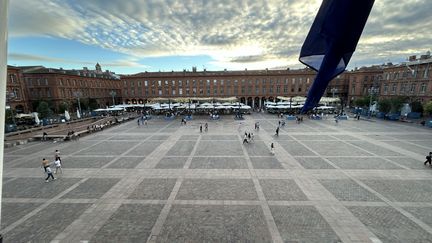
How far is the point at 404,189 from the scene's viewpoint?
10.4 metres

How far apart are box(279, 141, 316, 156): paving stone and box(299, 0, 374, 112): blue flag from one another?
13.8m

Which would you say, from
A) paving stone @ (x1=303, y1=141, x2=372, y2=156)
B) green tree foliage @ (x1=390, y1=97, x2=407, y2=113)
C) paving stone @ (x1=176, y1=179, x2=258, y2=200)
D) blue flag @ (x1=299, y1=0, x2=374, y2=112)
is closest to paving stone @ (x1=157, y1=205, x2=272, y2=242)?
Answer: paving stone @ (x1=176, y1=179, x2=258, y2=200)

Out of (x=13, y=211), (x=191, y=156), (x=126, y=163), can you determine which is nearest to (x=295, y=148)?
(x=191, y=156)

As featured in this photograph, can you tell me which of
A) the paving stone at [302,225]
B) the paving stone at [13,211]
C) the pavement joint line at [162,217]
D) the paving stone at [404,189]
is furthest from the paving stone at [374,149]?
the paving stone at [13,211]

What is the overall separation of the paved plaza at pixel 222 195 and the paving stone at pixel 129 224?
0.14 feet

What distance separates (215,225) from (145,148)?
12781 millimetres

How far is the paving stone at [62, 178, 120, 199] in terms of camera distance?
10.1 metres

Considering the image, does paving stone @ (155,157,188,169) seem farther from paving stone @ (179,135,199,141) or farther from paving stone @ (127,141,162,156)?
paving stone @ (179,135,199,141)

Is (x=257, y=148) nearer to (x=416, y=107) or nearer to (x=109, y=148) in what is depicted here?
(x=109, y=148)

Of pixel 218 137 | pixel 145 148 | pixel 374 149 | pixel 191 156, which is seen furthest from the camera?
pixel 218 137

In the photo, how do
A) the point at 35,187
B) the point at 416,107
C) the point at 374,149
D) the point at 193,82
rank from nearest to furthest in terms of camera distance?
the point at 35,187 < the point at 374,149 < the point at 416,107 < the point at 193,82

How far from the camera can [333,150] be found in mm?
17203

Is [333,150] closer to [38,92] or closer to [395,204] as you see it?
[395,204]

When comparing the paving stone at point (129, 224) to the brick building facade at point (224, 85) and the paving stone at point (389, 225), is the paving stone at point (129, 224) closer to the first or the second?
the paving stone at point (389, 225)
